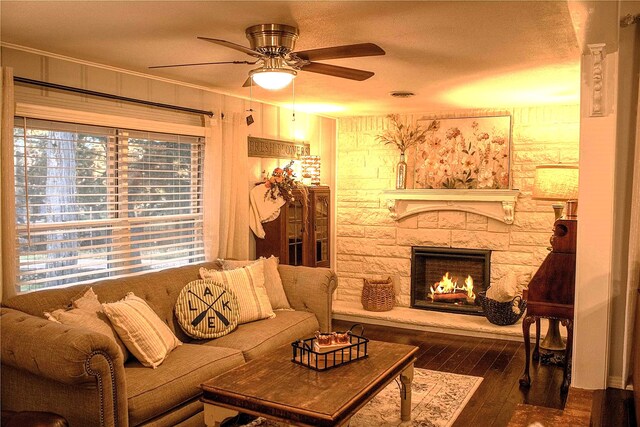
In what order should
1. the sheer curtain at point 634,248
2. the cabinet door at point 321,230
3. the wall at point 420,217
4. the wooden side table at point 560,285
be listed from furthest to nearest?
the cabinet door at point 321,230
the wall at point 420,217
the wooden side table at point 560,285
the sheer curtain at point 634,248

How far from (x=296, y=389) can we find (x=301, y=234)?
3.10 metres

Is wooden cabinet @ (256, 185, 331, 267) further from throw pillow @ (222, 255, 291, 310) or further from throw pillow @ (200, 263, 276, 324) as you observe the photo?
throw pillow @ (200, 263, 276, 324)

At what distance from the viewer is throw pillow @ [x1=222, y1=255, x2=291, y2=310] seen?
4.54m

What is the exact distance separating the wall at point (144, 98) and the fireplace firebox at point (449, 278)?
185 cm

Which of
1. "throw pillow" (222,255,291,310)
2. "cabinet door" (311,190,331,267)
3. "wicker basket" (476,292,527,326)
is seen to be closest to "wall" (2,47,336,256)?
"throw pillow" (222,255,291,310)

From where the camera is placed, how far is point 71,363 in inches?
98.1

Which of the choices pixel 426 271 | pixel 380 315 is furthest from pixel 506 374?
pixel 426 271

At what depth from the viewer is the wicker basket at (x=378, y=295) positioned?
6258 mm

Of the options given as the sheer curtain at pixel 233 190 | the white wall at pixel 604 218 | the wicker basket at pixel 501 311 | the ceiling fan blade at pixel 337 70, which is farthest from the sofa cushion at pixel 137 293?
the wicker basket at pixel 501 311

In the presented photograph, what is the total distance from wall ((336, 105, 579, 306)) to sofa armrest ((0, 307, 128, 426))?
442 centimetres

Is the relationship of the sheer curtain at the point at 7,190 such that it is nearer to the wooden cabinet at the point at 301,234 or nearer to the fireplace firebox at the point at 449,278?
the wooden cabinet at the point at 301,234

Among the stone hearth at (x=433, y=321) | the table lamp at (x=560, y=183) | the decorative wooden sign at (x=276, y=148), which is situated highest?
the decorative wooden sign at (x=276, y=148)

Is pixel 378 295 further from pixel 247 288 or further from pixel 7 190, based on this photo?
pixel 7 190

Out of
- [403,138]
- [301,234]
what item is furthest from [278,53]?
[403,138]
